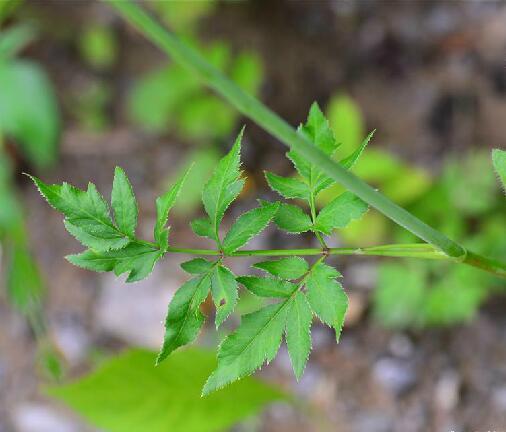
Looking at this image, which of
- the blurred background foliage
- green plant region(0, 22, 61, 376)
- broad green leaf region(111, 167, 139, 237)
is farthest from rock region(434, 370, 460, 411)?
broad green leaf region(111, 167, 139, 237)

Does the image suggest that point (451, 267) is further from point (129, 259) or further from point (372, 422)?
point (129, 259)

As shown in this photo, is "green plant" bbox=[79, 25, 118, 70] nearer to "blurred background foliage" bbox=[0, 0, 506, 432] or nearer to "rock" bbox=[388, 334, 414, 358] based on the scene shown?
"blurred background foliage" bbox=[0, 0, 506, 432]

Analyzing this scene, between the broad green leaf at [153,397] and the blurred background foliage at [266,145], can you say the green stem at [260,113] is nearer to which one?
the broad green leaf at [153,397]

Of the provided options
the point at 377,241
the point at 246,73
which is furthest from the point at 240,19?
the point at 377,241

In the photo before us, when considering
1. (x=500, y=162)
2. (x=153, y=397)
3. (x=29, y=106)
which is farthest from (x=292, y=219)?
(x=29, y=106)

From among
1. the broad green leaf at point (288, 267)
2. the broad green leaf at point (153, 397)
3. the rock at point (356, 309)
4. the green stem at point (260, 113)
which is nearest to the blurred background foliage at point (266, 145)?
the rock at point (356, 309)

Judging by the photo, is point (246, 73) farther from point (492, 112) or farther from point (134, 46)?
point (492, 112)
